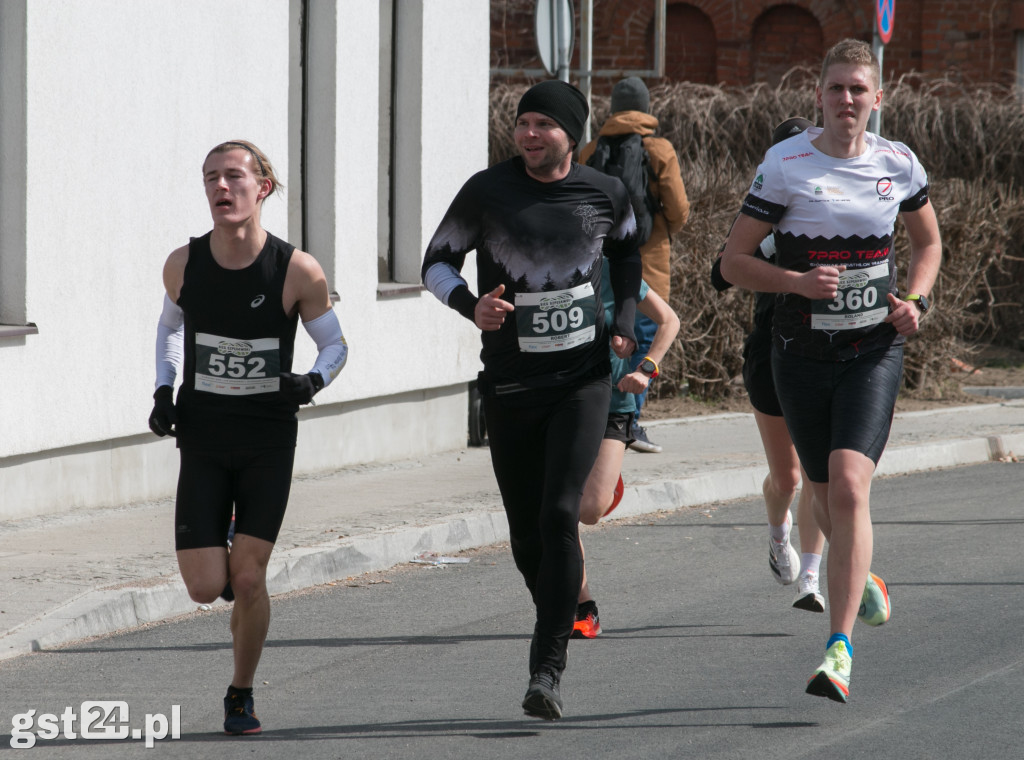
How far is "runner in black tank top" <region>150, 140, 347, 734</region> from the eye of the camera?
4.82 meters

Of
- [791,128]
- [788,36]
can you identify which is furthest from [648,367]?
[788,36]

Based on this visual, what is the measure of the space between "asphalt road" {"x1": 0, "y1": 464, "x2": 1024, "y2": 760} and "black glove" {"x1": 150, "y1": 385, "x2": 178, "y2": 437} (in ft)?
3.20

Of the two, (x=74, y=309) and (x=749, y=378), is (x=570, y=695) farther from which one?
(x=74, y=309)

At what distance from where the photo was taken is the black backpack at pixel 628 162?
989 centimetres

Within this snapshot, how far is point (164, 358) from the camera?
5.04m

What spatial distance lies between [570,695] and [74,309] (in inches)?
170

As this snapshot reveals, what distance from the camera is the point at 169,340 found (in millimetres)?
5086

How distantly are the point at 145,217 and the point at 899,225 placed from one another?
23.9ft

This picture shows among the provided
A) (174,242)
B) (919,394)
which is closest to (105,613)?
(174,242)

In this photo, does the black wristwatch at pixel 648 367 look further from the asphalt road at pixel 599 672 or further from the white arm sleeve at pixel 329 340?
the white arm sleeve at pixel 329 340

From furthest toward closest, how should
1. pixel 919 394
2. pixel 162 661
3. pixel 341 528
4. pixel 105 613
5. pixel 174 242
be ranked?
pixel 919 394 < pixel 174 242 < pixel 341 528 < pixel 105 613 < pixel 162 661

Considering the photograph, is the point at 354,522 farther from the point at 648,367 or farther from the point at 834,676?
the point at 834,676

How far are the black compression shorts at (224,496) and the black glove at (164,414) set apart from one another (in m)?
0.10

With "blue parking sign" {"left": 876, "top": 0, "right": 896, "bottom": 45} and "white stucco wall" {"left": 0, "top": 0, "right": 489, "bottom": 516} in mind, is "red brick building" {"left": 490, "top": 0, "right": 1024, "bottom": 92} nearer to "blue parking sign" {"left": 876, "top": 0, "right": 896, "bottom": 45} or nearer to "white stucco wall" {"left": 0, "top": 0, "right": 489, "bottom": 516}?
"blue parking sign" {"left": 876, "top": 0, "right": 896, "bottom": 45}
